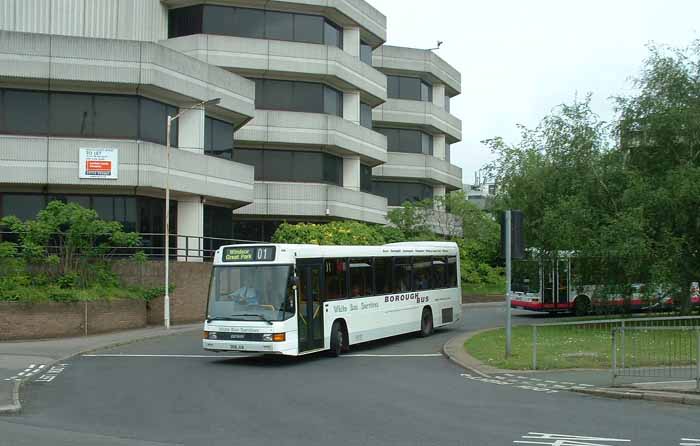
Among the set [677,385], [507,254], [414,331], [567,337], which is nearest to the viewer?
[677,385]

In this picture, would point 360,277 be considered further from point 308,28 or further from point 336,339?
point 308,28

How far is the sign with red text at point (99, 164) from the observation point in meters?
30.1

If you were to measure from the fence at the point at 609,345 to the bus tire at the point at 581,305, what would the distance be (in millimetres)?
10122

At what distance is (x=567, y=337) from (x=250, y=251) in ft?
31.5

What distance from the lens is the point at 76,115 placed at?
101 feet

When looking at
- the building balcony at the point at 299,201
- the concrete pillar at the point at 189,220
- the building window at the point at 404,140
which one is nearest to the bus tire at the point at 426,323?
the concrete pillar at the point at 189,220

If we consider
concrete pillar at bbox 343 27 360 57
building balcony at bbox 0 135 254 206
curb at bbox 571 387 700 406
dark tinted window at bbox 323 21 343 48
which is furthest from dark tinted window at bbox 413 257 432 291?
concrete pillar at bbox 343 27 360 57

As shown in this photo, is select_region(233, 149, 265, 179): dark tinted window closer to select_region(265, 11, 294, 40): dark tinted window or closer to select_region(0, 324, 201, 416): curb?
select_region(265, 11, 294, 40): dark tinted window

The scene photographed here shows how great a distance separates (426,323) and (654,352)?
38.1 feet

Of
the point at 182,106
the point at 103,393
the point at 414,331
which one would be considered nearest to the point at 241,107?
the point at 182,106

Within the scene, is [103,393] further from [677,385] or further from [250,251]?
[677,385]

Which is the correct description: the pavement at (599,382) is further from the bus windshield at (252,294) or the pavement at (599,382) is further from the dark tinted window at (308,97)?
the dark tinted window at (308,97)

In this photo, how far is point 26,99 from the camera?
30.2 metres

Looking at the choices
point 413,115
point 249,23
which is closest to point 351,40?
point 249,23
